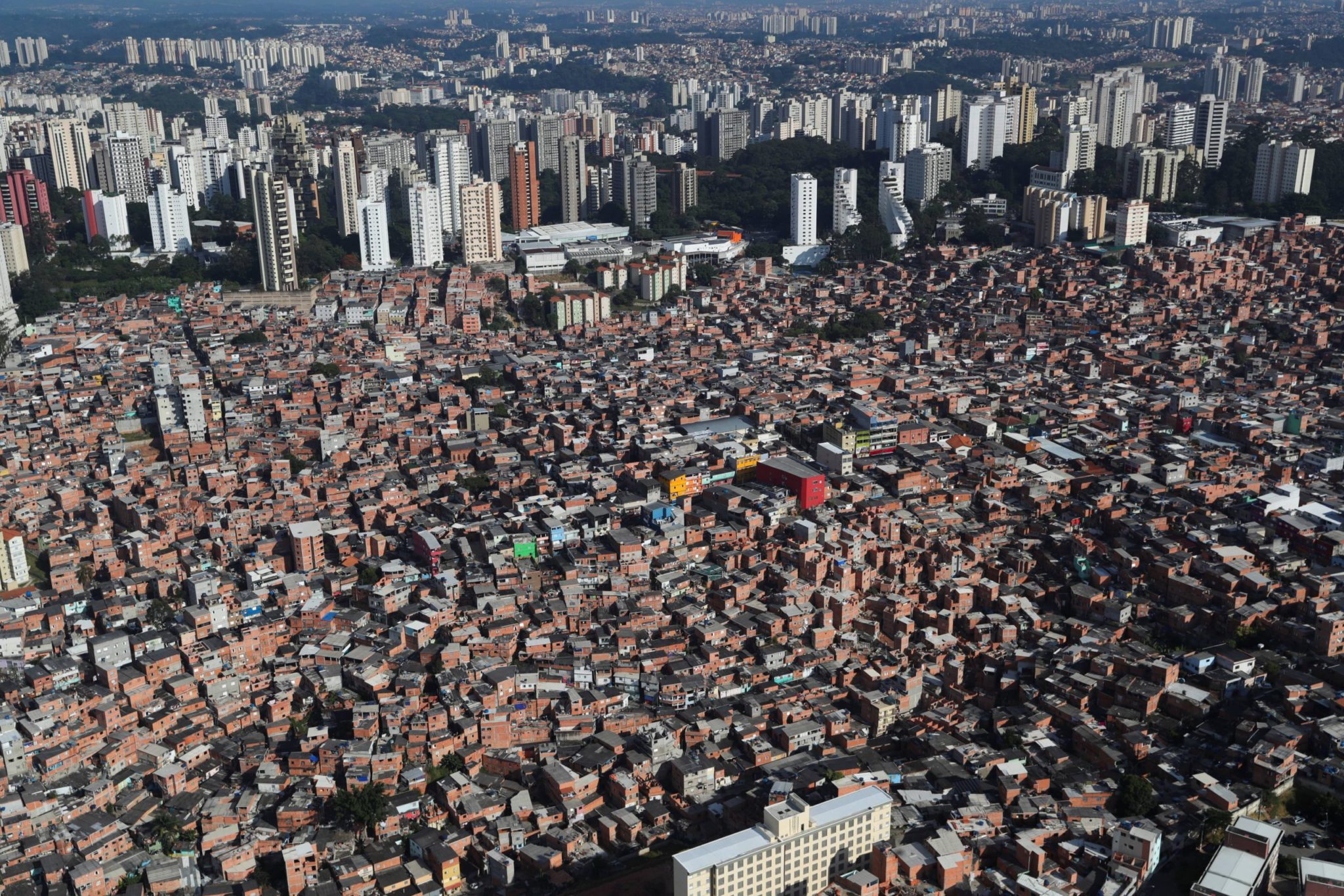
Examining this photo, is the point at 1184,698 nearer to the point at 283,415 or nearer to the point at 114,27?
the point at 283,415

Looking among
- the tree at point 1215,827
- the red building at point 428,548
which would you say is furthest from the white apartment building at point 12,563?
the tree at point 1215,827

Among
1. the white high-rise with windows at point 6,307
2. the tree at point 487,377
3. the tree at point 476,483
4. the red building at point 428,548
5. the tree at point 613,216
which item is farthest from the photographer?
the tree at point 613,216

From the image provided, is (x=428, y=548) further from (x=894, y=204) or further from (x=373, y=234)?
(x=894, y=204)

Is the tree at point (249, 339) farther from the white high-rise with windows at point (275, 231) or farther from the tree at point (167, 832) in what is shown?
the tree at point (167, 832)

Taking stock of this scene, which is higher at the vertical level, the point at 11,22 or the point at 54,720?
the point at 11,22

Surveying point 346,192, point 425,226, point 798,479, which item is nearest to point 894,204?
point 425,226

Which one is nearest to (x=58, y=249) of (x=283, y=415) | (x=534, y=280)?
(x=534, y=280)
